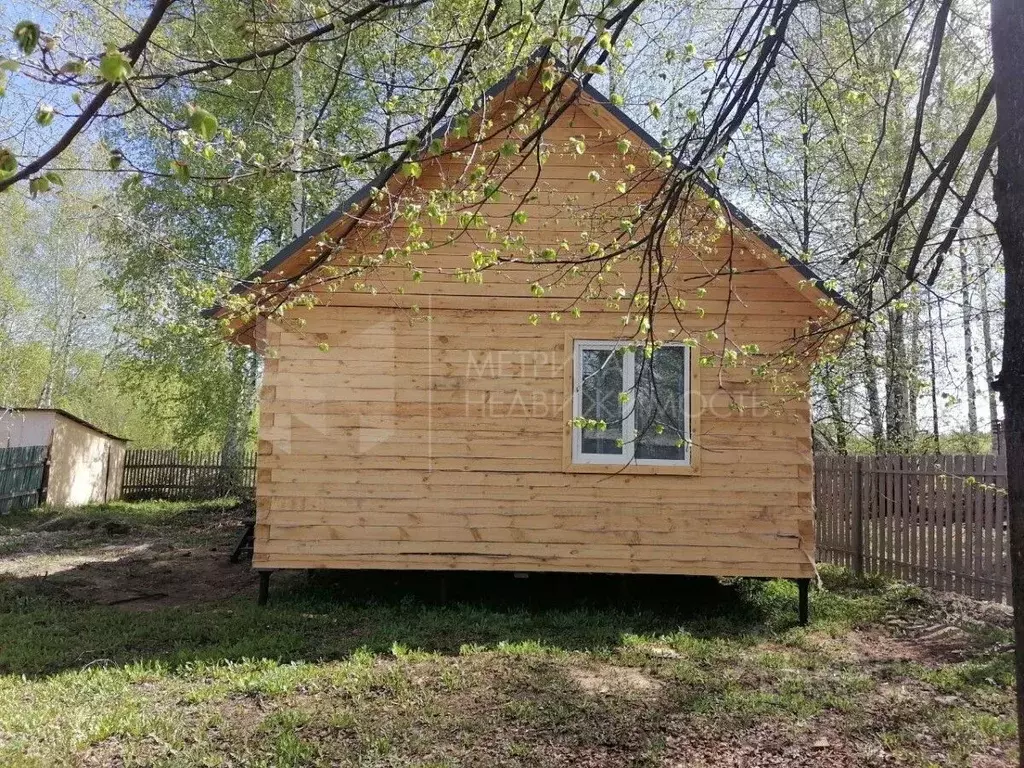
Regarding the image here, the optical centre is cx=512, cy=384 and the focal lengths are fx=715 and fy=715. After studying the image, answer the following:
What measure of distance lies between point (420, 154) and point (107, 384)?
3064 cm

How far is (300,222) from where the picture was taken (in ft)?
53.6

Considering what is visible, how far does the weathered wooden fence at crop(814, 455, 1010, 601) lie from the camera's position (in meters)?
7.58

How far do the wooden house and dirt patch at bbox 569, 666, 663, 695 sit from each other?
1772 mm

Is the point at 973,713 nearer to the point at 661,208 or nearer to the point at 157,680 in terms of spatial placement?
the point at 661,208

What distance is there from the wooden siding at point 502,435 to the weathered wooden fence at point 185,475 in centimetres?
1437

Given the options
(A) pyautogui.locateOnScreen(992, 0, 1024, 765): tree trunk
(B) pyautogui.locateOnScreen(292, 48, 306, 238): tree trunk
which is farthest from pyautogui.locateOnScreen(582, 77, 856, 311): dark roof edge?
(B) pyautogui.locateOnScreen(292, 48, 306, 238): tree trunk

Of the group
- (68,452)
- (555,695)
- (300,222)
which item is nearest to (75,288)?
(68,452)

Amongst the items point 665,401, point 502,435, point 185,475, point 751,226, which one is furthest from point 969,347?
point 185,475

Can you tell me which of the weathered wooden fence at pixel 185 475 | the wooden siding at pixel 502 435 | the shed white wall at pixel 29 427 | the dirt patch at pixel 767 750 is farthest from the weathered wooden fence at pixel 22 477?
the dirt patch at pixel 767 750

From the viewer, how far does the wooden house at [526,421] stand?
7625 mm

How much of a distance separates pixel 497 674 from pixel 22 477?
54.1 feet

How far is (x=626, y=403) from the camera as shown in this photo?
7.64 meters

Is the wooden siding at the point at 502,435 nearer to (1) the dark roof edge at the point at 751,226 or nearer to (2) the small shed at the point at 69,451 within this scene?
(1) the dark roof edge at the point at 751,226

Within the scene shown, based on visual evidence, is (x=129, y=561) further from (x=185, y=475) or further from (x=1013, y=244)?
(x=1013, y=244)
